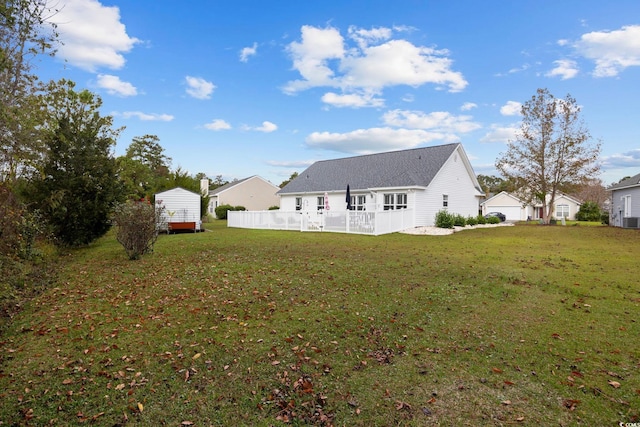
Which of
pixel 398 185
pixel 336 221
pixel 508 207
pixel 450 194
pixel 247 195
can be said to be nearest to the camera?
pixel 336 221

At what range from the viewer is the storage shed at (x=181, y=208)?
1881cm

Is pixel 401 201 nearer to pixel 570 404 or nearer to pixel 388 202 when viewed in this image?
pixel 388 202

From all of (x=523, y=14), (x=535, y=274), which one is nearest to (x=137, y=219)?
(x=535, y=274)

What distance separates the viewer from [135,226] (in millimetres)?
9266

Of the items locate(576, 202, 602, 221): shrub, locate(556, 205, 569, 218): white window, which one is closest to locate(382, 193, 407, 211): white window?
locate(576, 202, 602, 221): shrub

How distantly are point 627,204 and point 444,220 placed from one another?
43.8ft

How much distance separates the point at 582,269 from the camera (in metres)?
8.54

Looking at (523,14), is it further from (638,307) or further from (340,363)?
(340,363)

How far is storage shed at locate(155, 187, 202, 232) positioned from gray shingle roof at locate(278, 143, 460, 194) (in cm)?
917

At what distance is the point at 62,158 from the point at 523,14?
18.5m

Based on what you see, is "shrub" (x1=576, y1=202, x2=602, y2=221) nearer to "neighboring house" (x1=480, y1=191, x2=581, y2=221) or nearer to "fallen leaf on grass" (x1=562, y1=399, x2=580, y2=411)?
"neighboring house" (x1=480, y1=191, x2=581, y2=221)

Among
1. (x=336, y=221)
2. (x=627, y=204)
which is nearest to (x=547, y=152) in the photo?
(x=627, y=204)

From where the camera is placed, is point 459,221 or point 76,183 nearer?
point 76,183

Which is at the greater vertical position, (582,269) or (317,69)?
(317,69)
